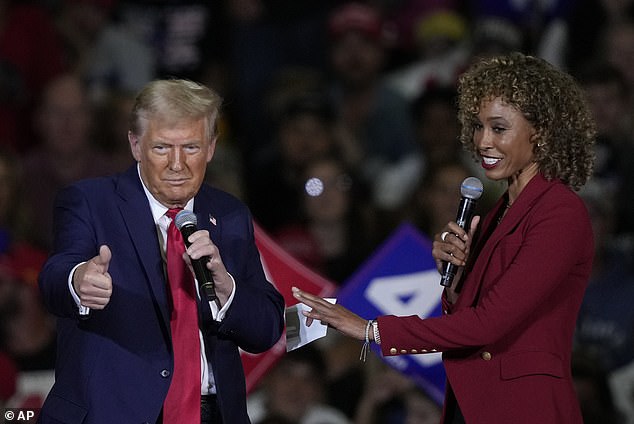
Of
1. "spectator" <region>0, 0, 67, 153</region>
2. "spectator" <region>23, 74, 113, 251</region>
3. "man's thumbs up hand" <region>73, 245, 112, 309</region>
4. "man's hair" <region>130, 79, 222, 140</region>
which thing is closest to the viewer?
"man's thumbs up hand" <region>73, 245, 112, 309</region>

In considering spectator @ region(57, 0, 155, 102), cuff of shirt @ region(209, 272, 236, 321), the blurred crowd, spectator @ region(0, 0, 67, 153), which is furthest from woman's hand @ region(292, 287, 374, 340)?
spectator @ region(57, 0, 155, 102)

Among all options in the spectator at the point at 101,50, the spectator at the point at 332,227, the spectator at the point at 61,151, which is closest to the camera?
the spectator at the point at 332,227

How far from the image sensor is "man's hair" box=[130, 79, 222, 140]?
341 centimetres

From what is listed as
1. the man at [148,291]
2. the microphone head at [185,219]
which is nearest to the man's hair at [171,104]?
the man at [148,291]

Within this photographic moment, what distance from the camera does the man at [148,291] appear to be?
10.9ft

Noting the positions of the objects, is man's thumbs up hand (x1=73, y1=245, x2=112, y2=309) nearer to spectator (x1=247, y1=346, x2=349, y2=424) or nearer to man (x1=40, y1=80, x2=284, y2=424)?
man (x1=40, y1=80, x2=284, y2=424)

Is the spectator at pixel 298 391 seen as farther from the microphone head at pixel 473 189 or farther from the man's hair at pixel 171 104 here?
the man's hair at pixel 171 104

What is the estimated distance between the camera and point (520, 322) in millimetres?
3408

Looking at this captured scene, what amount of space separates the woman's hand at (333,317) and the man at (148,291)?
9 cm

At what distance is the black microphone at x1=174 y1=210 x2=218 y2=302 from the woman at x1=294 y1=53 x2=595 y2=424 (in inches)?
14.5

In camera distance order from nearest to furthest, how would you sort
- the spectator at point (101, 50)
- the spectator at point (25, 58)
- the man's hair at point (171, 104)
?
the man's hair at point (171, 104)
the spectator at point (25, 58)
the spectator at point (101, 50)

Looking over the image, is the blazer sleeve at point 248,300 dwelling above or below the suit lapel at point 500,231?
below

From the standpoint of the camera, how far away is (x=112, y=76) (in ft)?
23.9

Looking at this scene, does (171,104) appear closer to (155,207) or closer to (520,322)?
(155,207)
